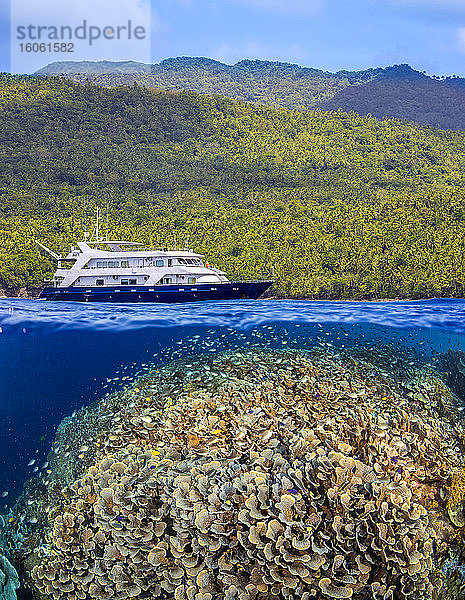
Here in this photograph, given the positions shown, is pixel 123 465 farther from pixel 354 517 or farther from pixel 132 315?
pixel 132 315

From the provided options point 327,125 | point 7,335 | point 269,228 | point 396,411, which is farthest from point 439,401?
point 327,125

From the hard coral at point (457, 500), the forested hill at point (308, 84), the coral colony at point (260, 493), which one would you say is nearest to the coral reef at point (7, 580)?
the coral colony at point (260, 493)

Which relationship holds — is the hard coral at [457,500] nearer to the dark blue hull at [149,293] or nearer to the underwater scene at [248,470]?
the underwater scene at [248,470]

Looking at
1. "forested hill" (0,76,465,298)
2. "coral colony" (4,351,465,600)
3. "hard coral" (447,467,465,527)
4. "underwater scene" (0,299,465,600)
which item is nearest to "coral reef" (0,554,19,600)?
"underwater scene" (0,299,465,600)

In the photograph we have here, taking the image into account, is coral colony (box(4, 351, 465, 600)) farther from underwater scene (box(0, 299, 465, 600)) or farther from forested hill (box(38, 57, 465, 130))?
forested hill (box(38, 57, 465, 130))

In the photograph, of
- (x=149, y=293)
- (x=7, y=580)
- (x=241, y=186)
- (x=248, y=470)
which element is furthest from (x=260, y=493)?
(x=241, y=186)

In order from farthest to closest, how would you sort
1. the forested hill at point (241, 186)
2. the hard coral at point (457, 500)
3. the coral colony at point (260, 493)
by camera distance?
the forested hill at point (241, 186)
the hard coral at point (457, 500)
the coral colony at point (260, 493)

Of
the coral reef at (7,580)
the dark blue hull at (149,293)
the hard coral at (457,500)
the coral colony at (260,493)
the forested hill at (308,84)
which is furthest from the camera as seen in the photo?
the forested hill at (308,84)
